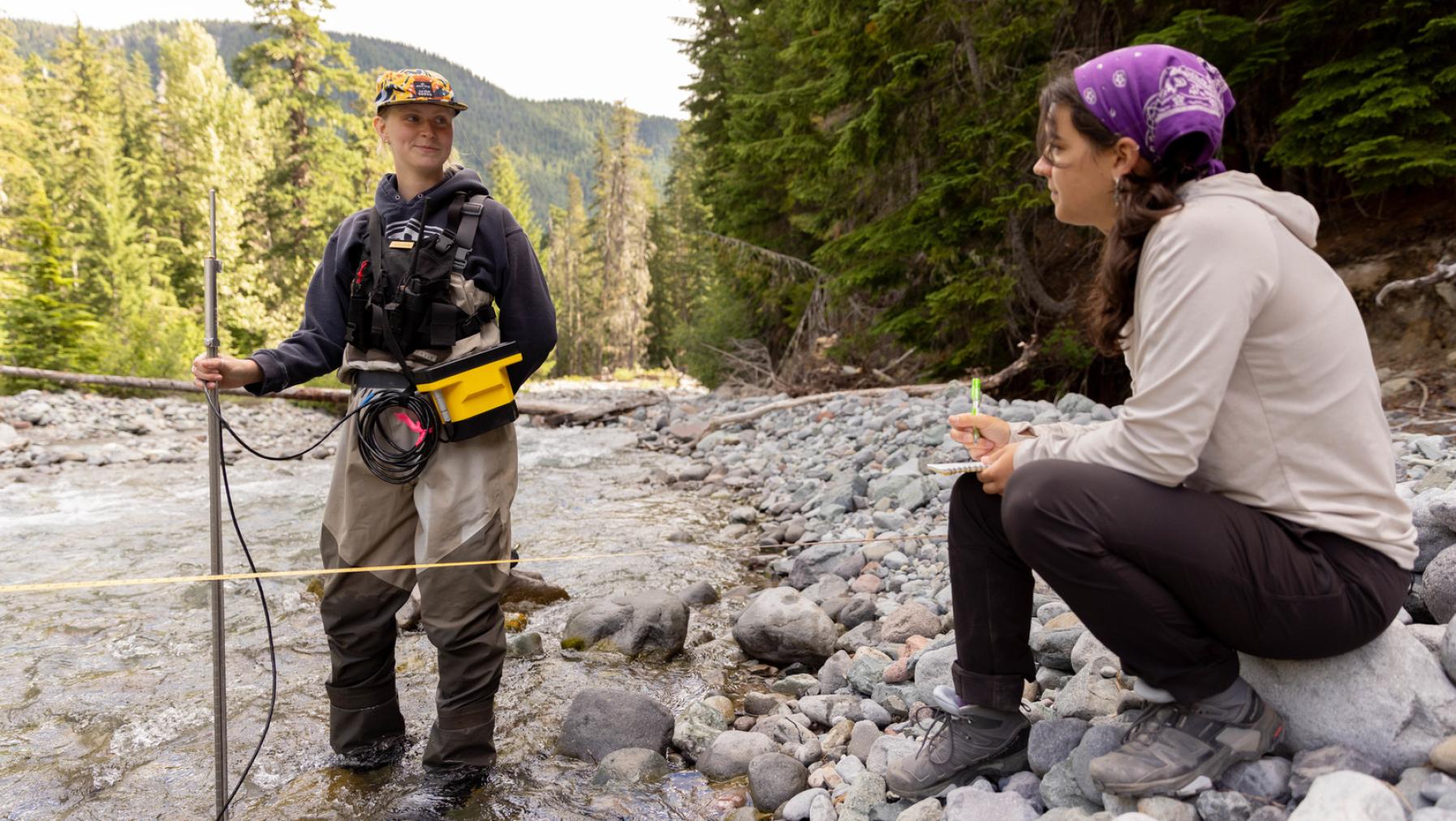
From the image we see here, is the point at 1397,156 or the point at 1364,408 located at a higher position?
the point at 1397,156

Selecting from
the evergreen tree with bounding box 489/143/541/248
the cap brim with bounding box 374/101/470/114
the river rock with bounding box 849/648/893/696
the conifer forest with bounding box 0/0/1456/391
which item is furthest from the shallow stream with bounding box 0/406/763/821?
the evergreen tree with bounding box 489/143/541/248

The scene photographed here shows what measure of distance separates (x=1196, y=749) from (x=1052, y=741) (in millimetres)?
458

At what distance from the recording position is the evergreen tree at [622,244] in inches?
1678

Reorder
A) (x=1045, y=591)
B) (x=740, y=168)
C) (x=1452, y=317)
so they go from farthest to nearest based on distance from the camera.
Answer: (x=740, y=168) < (x=1452, y=317) < (x=1045, y=591)

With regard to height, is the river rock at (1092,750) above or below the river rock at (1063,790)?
above

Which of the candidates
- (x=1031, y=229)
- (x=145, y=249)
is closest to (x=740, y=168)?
(x=1031, y=229)

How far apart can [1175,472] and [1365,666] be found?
2.10 feet

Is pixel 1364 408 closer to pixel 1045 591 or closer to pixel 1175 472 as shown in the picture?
pixel 1175 472

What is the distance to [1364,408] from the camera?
1.74 m

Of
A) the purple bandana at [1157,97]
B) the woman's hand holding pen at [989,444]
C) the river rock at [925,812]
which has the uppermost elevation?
the purple bandana at [1157,97]

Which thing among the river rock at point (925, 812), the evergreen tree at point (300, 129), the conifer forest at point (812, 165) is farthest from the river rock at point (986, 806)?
the evergreen tree at point (300, 129)

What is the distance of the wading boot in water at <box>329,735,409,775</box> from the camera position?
3033 mm

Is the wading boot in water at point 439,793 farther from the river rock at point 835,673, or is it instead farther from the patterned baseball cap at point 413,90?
the patterned baseball cap at point 413,90

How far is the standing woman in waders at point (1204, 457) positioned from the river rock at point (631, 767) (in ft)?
5.22
